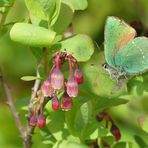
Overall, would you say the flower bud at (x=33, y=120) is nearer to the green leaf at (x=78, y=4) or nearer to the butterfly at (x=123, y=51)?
the butterfly at (x=123, y=51)

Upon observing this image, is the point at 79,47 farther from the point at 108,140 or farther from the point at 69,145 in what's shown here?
the point at 108,140

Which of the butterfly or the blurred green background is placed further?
the blurred green background

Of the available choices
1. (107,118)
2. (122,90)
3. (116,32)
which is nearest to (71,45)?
(116,32)

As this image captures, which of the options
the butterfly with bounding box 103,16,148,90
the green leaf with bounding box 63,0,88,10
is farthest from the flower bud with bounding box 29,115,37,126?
the green leaf with bounding box 63,0,88,10

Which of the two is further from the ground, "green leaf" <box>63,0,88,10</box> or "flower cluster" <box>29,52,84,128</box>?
"green leaf" <box>63,0,88,10</box>

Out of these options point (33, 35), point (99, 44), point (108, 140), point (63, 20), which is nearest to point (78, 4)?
point (63, 20)

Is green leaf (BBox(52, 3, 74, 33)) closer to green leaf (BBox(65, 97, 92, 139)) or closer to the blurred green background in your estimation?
green leaf (BBox(65, 97, 92, 139))

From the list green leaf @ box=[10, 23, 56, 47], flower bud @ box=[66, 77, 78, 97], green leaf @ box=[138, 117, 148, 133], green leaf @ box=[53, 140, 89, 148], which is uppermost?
green leaf @ box=[10, 23, 56, 47]
